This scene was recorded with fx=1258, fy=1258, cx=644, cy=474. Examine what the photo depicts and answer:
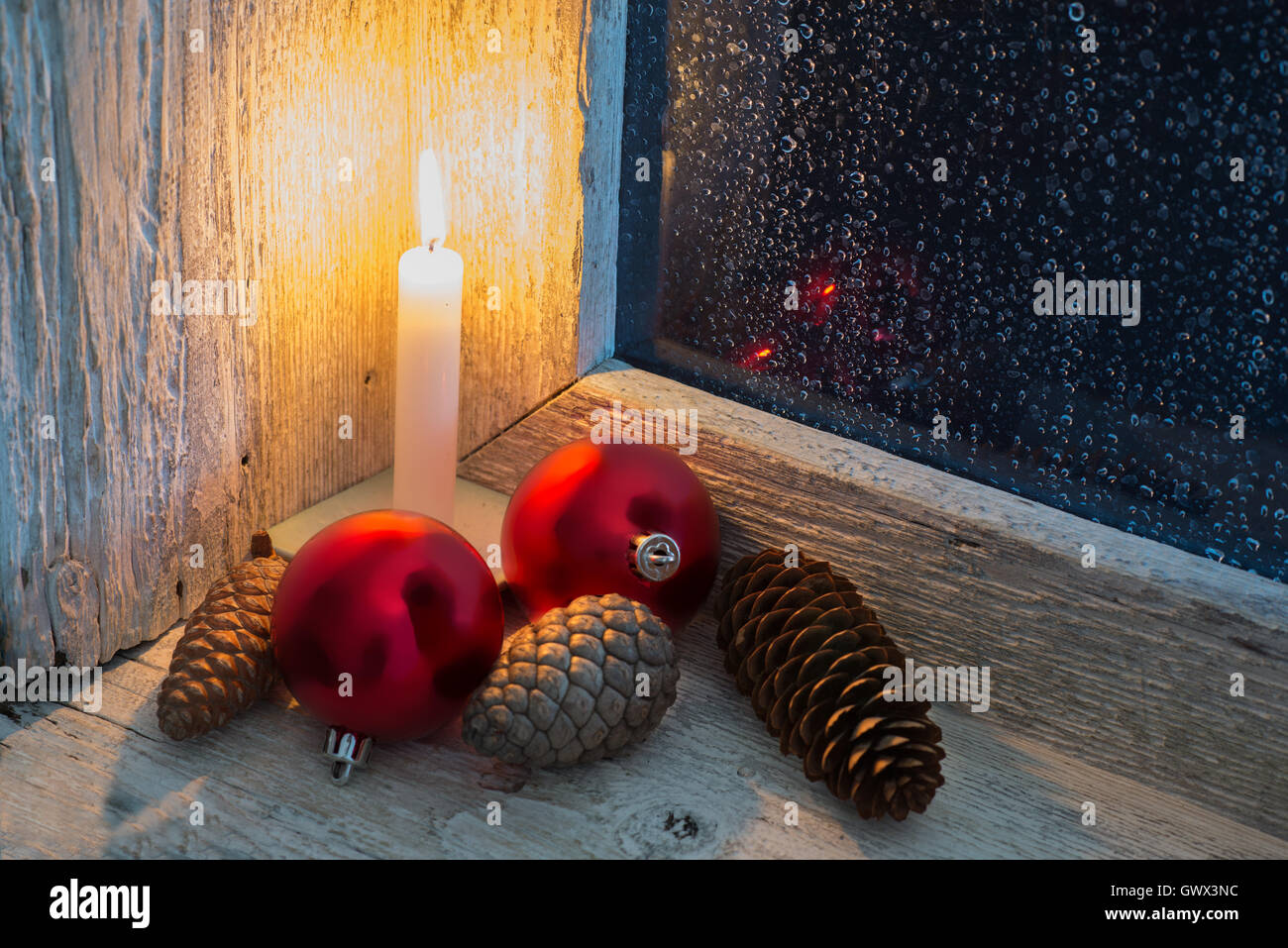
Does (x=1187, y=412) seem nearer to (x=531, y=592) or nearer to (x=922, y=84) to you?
(x=922, y=84)

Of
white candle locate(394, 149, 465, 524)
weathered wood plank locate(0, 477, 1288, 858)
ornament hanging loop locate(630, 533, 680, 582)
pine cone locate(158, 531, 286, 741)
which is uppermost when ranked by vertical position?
white candle locate(394, 149, 465, 524)

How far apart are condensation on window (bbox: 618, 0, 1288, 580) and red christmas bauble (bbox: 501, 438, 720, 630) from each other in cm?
12

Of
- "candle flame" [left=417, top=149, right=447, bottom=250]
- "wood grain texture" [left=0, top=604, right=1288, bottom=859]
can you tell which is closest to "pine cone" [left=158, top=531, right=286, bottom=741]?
"wood grain texture" [left=0, top=604, right=1288, bottom=859]

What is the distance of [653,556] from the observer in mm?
770

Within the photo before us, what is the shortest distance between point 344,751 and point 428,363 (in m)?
0.27

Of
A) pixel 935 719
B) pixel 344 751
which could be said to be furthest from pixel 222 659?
pixel 935 719

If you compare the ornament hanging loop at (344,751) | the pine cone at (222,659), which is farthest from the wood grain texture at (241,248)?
the ornament hanging loop at (344,751)

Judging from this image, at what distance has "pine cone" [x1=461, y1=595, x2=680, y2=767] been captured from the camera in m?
0.70

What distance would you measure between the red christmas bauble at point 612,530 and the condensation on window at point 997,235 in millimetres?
122

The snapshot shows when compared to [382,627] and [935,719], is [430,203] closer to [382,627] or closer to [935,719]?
[382,627]

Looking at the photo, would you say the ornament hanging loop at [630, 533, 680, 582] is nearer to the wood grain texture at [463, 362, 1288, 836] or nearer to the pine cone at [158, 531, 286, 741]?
the wood grain texture at [463, 362, 1288, 836]

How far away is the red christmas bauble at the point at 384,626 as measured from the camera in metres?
0.69

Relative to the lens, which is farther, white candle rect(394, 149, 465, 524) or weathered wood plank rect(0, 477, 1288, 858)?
white candle rect(394, 149, 465, 524)

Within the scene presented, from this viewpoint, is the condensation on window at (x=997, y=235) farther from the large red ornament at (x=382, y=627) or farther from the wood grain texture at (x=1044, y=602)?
the large red ornament at (x=382, y=627)
